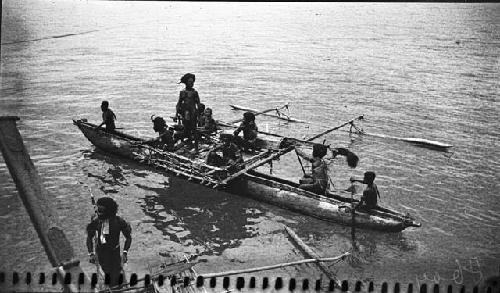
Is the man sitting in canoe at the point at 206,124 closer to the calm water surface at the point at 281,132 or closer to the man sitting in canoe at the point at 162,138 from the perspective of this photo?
the man sitting in canoe at the point at 162,138

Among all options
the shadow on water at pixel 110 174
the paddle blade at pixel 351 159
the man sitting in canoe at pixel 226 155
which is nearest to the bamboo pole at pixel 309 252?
the paddle blade at pixel 351 159

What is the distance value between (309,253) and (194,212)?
414 centimetres

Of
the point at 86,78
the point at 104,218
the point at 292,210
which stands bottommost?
the point at 292,210

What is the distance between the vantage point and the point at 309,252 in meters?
10.9

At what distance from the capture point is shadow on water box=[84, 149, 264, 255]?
484 inches

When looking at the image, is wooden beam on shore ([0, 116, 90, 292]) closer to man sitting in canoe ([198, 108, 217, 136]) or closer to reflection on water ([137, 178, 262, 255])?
reflection on water ([137, 178, 262, 255])

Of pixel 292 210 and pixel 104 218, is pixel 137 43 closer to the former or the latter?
pixel 292 210

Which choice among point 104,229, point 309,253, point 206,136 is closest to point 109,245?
point 104,229

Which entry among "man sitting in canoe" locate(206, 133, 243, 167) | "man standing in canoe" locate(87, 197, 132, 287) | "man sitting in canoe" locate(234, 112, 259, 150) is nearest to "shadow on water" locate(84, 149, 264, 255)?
"man sitting in canoe" locate(206, 133, 243, 167)

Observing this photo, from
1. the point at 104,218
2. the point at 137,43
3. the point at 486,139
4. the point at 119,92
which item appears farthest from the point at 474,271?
the point at 137,43

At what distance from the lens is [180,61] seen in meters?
41.5

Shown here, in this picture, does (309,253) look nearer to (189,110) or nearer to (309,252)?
(309,252)

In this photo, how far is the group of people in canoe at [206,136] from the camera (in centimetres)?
1282

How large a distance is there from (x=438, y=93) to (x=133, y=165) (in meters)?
20.6
